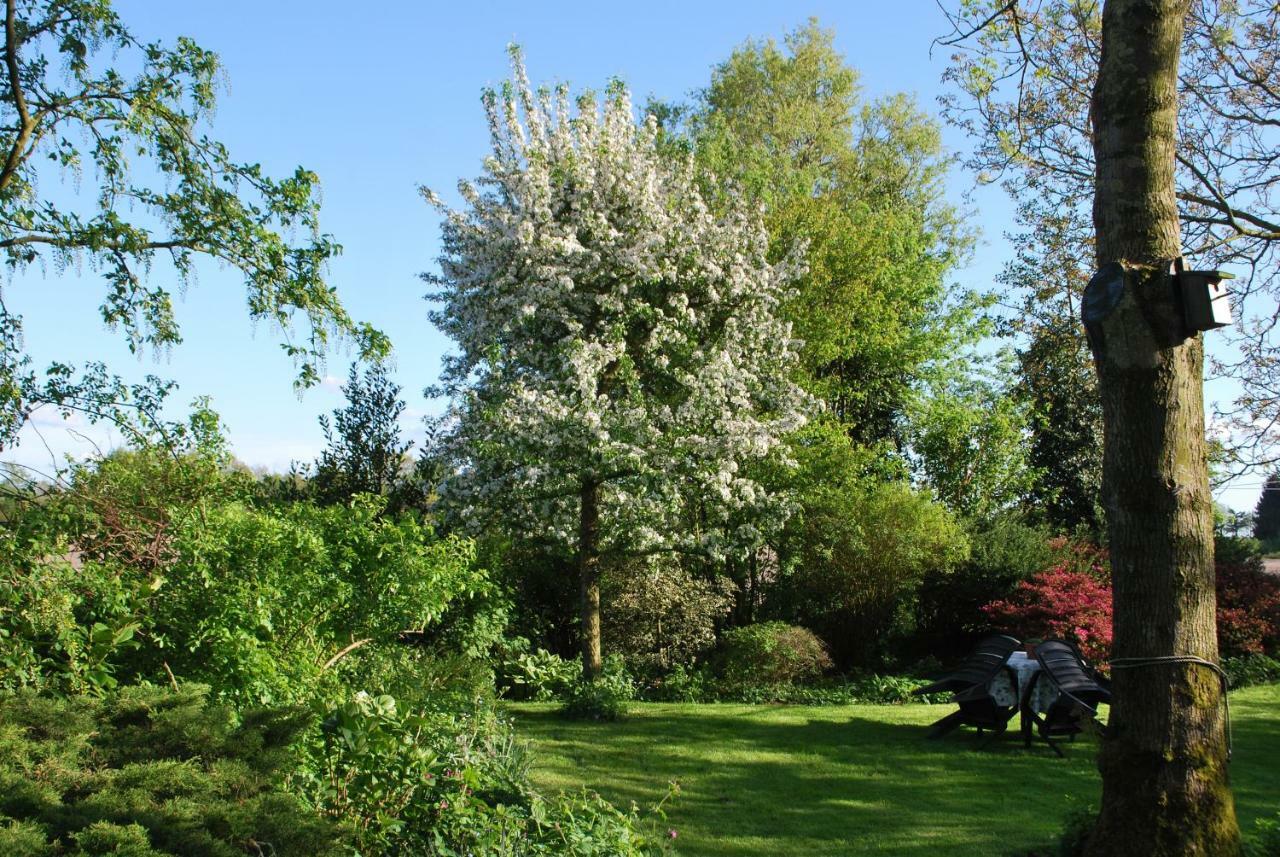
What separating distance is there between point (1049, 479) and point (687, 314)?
514 inches

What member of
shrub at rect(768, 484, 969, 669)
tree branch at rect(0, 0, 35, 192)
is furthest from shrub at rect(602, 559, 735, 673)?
tree branch at rect(0, 0, 35, 192)

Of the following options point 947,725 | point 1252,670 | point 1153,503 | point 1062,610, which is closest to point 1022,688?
point 947,725

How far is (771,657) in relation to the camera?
13.4 m

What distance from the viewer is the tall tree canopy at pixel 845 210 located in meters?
17.1

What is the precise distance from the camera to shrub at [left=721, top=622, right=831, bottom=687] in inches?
526

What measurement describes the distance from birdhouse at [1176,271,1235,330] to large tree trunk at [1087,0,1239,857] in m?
0.09

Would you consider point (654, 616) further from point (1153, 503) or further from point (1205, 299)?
point (1205, 299)

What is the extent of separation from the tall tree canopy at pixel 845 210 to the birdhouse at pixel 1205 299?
989 centimetres

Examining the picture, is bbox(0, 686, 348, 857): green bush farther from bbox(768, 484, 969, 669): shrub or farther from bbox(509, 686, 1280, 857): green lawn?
bbox(768, 484, 969, 669): shrub

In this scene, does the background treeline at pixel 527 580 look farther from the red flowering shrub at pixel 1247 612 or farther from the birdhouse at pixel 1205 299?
the birdhouse at pixel 1205 299

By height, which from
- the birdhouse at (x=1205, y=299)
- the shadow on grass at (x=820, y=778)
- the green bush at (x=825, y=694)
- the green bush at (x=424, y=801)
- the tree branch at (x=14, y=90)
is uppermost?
the tree branch at (x=14, y=90)

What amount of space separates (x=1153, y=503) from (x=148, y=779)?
5033mm

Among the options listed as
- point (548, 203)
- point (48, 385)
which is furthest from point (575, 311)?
point (48, 385)

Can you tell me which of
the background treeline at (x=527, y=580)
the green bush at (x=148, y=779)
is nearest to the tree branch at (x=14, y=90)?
the background treeline at (x=527, y=580)
